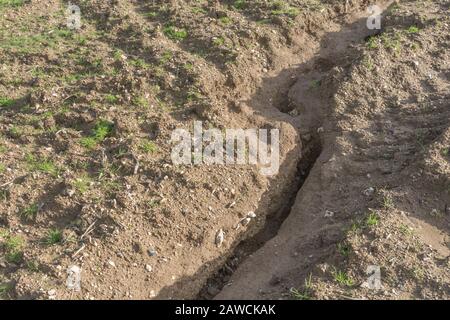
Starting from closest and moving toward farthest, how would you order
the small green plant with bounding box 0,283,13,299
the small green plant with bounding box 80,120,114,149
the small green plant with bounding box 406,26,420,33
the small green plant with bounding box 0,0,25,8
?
the small green plant with bounding box 0,283,13,299
the small green plant with bounding box 80,120,114,149
the small green plant with bounding box 406,26,420,33
the small green plant with bounding box 0,0,25,8

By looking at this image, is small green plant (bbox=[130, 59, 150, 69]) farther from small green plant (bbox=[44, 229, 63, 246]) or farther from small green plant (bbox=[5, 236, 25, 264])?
small green plant (bbox=[5, 236, 25, 264])

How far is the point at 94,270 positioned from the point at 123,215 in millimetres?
685

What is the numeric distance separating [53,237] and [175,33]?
13.6 feet

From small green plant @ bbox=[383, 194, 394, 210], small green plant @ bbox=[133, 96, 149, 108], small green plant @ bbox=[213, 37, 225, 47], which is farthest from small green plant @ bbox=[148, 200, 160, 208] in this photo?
small green plant @ bbox=[213, 37, 225, 47]

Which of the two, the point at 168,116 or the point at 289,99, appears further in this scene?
the point at 289,99

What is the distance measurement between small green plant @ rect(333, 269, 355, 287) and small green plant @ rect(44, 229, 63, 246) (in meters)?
2.74

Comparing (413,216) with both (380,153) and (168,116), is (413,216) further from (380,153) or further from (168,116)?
(168,116)

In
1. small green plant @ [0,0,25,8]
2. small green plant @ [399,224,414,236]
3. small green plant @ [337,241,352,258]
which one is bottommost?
small green plant @ [0,0,25,8]

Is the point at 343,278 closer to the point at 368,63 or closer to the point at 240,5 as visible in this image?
the point at 368,63

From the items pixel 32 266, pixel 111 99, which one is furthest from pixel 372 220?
pixel 111 99

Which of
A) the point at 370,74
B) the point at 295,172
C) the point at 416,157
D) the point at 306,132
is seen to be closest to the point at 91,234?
the point at 295,172

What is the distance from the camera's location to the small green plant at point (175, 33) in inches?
338

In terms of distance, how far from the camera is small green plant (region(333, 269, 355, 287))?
5082mm
